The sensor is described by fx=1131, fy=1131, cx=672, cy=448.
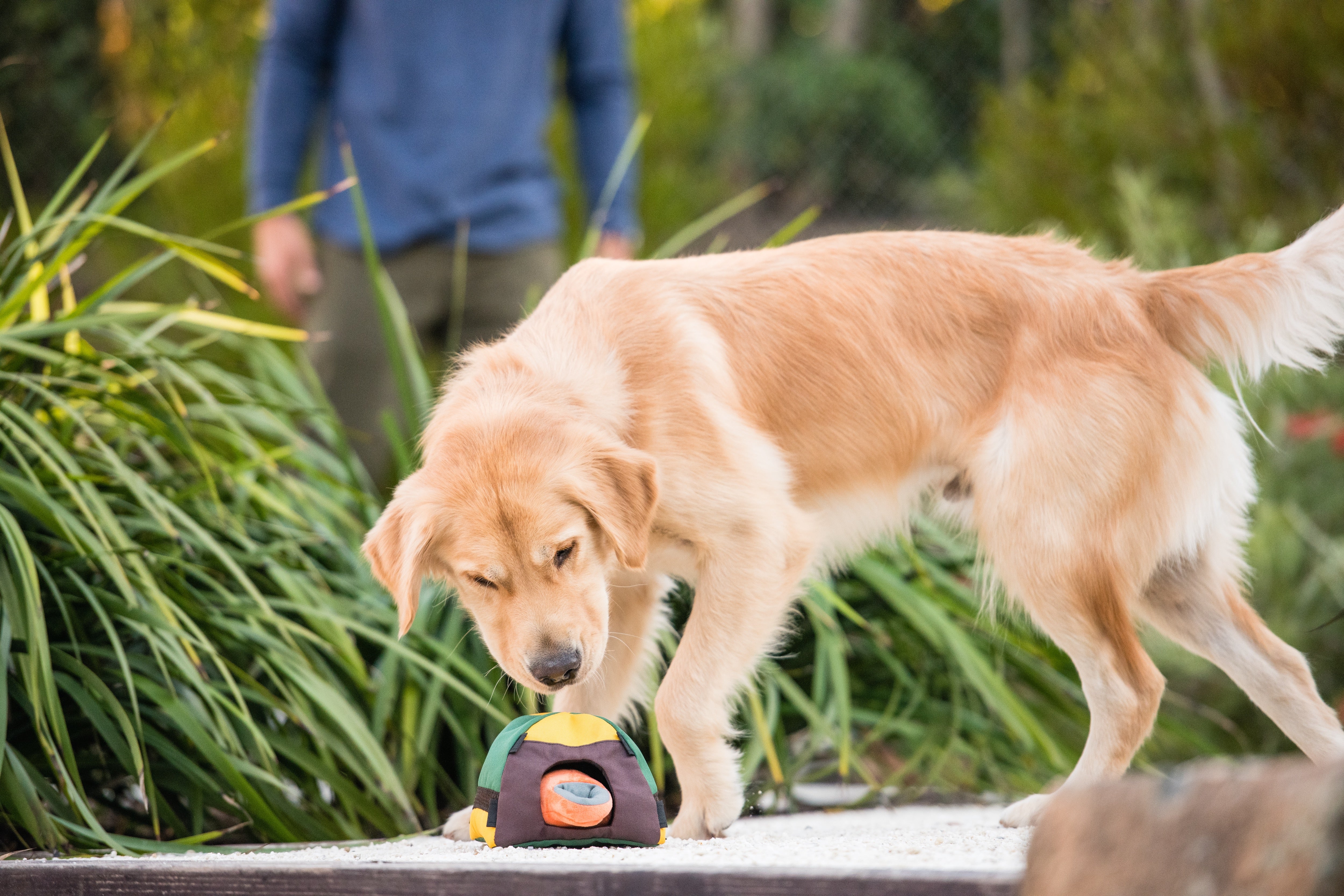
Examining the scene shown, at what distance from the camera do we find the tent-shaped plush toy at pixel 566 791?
6.21 ft

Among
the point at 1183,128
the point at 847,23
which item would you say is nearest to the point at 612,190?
the point at 1183,128

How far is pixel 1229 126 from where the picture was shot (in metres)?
5.70

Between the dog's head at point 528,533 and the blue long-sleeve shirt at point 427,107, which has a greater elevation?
the blue long-sleeve shirt at point 427,107

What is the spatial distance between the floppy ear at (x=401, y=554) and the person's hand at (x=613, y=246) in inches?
66.6

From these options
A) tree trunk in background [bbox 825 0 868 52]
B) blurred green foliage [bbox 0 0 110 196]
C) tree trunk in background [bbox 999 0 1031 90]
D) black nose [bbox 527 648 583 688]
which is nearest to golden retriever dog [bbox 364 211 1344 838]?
black nose [bbox 527 648 583 688]

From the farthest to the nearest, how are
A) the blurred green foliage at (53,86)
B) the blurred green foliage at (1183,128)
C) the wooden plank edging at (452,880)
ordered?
the blurred green foliage at (53,86), the blurred green foliage at (1183,128), the wooden plank edging at (452,880)

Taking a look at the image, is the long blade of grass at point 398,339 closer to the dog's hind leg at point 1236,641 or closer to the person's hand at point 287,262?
the person's hand at point 287,262

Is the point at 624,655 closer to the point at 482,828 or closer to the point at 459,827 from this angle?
the point at 459,827

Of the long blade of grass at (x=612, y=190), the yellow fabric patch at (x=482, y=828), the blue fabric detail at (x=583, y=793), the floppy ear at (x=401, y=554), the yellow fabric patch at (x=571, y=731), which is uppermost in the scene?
the long blade of grass at (x=612, y=190)

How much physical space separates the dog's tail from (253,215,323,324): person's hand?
2.72 m

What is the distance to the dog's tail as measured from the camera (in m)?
2.34

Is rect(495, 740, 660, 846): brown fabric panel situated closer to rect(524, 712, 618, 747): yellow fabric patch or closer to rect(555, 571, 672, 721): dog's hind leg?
rect(524, 712, 618, 747): yellow fabric patch

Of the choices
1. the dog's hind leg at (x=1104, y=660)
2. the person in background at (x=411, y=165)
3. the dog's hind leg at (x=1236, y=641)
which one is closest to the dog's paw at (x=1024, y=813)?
the dog's hind leg at (x=1104, y=660)

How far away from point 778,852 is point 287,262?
9.40 ft
